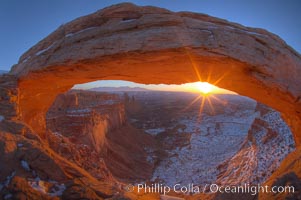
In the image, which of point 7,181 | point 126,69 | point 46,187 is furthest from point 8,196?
point 126,69

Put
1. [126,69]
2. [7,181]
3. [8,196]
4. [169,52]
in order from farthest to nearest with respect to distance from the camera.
→ [126,69] < [169,52] < [7,181] < [8,196]

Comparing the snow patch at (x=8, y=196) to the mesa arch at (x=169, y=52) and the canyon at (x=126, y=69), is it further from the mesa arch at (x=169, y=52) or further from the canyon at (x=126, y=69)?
the mesa arch at (x=169, y=52)

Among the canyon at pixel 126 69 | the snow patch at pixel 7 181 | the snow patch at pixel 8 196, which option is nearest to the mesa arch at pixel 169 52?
the canyon at pixel 126 69

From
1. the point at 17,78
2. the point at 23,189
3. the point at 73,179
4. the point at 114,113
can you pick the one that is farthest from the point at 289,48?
the point at 114,113

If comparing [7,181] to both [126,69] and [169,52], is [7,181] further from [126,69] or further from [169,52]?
[169,52]

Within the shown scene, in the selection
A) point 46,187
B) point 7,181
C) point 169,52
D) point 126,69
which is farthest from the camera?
point 126,69

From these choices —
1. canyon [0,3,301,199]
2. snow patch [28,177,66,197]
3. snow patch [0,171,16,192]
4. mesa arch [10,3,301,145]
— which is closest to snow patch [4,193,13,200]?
canyon [0,3,301,199]

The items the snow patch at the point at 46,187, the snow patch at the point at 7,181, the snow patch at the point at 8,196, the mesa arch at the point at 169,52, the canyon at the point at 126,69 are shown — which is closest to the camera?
the snow patch at the point at 8,196

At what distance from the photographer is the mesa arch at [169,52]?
4488mm

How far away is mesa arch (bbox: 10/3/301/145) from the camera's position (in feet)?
14.7

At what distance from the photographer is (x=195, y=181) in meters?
11.8

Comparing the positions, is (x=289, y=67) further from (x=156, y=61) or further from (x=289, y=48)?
(x=156, y=61)

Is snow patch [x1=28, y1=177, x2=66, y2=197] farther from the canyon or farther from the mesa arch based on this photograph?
the mesa arch

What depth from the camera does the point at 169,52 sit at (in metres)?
4.52
